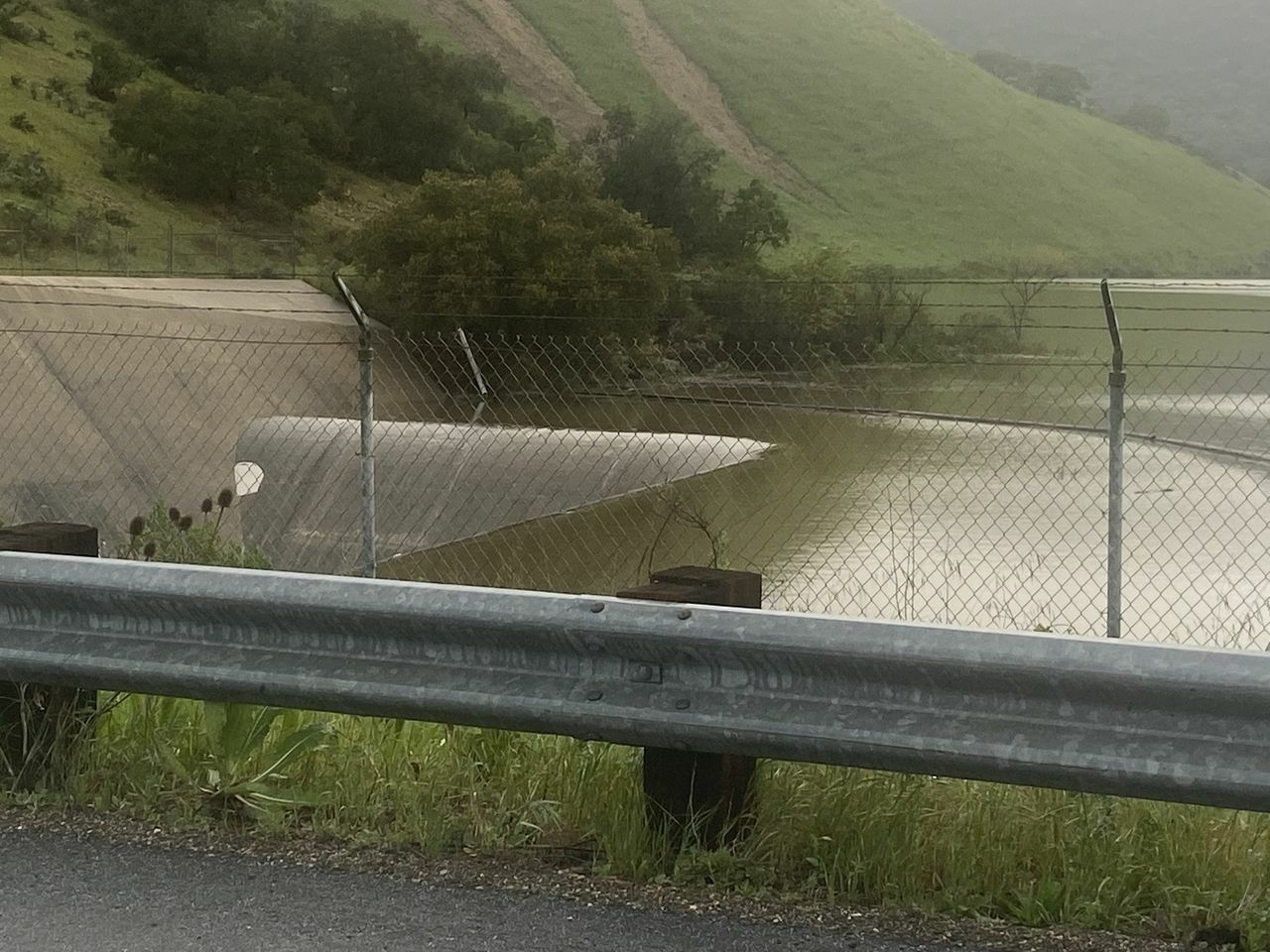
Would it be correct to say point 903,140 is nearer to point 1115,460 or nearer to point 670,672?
point 1115,460

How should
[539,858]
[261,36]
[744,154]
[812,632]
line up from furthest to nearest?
[744,154] < [261,36] < [539,858] < [812,632]

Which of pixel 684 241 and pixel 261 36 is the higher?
pixel 261 36

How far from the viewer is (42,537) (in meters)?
4.26

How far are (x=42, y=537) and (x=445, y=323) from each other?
44.9m

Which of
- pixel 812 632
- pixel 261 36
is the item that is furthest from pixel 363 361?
pixel 261 36

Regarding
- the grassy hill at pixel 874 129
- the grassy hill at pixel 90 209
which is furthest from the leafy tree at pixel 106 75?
the grassy hill at pixel 874 129

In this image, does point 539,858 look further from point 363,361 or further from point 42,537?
point 363,361

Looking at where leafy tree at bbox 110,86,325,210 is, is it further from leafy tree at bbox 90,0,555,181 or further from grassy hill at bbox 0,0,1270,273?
grassy hill at bbox 0,0,1270,273

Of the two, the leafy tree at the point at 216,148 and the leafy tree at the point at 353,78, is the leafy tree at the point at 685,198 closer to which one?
the leafy tree at the point at 353,78

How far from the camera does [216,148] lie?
251 feet

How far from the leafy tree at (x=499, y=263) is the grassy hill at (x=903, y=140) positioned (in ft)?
242

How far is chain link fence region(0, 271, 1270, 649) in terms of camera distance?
1462cm

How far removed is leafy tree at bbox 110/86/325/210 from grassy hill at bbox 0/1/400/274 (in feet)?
4.51

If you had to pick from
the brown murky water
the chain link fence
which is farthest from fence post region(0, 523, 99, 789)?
the brown murky water
